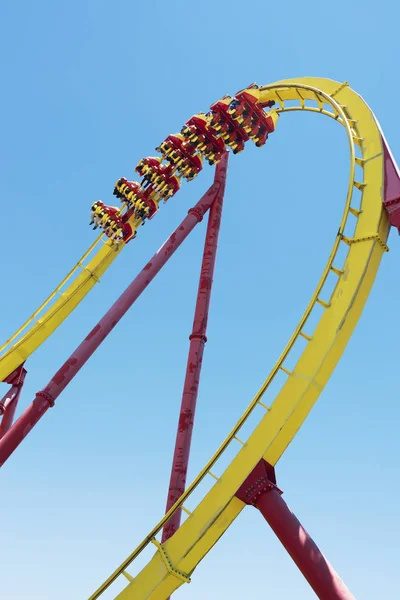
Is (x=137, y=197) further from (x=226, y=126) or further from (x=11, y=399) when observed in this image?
(x=11, y=399)

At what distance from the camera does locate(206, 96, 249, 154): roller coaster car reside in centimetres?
1163

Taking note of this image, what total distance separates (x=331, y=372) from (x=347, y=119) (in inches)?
175

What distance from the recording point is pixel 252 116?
459 inches

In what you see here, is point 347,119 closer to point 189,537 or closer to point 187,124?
point 187,124

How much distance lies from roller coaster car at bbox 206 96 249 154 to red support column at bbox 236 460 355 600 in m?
7.05

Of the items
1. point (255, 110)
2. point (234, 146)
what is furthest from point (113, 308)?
point (255, 110)

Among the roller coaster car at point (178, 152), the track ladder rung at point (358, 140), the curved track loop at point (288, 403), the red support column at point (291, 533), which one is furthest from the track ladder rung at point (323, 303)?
the roller coaster car at point (178, 152)

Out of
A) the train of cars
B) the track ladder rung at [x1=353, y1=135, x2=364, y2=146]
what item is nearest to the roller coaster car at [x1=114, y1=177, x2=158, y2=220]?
the train of cars

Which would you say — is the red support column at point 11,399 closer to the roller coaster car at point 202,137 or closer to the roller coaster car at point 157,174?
the roller coaster car at point 157,174

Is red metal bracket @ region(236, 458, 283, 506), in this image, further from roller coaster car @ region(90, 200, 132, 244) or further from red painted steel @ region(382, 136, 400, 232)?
roller coaster car @ region(90, 200, 132, 244)

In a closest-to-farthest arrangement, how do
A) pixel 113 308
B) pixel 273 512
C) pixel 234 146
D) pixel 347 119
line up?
1. pixel 273 512
2. pixel 347 119
3. pixel 113 308
4. pixel 234 146

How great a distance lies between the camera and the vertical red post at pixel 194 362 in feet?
30.5

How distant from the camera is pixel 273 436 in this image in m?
6.65

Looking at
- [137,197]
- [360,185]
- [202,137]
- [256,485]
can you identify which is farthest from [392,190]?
[137,197]
